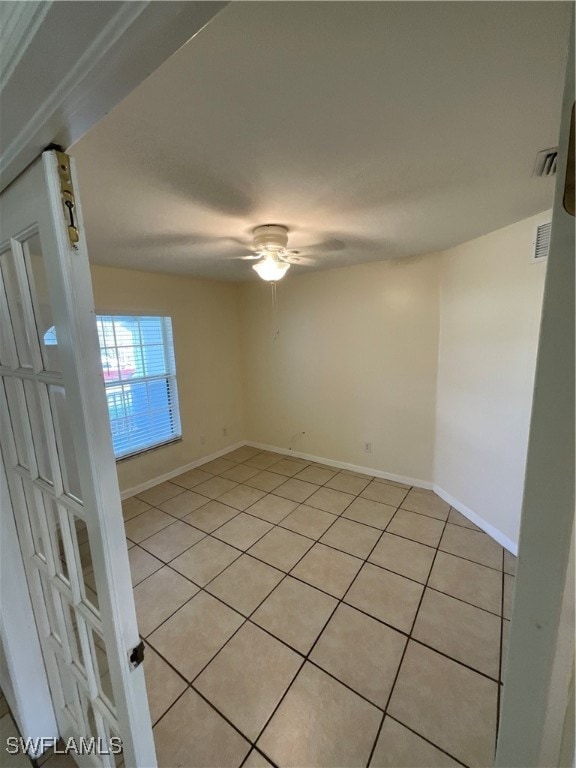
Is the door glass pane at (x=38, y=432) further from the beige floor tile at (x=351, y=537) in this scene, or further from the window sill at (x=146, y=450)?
the window sill at (x=146, y=450)

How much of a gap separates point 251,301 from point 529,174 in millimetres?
3080

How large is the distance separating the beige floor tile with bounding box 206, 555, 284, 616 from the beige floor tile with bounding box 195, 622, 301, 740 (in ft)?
0.59

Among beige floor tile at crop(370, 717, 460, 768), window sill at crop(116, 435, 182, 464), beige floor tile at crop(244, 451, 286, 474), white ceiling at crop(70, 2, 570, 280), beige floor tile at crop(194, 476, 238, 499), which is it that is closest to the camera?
white ceiling at crop(70, 2, 570, 280)

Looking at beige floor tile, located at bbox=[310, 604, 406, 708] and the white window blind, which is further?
the white window blind

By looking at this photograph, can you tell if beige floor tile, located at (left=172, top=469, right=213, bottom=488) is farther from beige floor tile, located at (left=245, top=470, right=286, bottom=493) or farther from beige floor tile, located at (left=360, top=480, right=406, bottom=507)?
beige floor tile, located at (left=360, top=480, right=406, bottom=507)

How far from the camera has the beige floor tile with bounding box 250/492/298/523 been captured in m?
2.67

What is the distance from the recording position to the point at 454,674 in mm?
1407

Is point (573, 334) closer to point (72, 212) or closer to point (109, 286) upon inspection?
point (72, 212)

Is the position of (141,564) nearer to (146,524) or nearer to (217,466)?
(146,524)

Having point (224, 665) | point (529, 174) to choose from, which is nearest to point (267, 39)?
point (529, 174)

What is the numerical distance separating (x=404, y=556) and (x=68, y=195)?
8.44 ft

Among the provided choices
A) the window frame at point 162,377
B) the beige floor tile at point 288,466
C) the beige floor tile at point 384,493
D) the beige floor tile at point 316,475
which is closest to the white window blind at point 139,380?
the window frame at point 162,377

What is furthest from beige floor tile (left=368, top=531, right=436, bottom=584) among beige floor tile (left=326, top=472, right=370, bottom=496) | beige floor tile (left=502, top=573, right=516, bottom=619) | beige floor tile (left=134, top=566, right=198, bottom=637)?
beige floor tile (left=134, top=566, right=198, bottom=637)

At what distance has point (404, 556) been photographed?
214 cm
